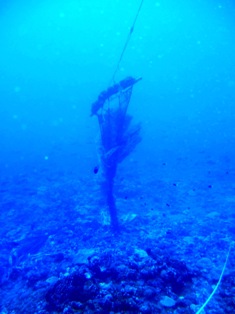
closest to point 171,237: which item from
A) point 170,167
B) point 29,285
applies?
point 29,285

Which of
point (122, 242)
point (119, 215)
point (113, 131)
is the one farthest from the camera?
point (113, 131)

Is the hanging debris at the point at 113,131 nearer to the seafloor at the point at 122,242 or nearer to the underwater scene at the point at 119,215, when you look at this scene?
the underwater scene at the point at 119,215

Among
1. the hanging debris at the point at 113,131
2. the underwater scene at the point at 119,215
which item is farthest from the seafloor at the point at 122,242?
the hanging debris at the point at 113,131

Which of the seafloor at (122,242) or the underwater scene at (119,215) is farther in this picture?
the underwater scene at (119,215)

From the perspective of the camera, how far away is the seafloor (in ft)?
14.7

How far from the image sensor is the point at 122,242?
7.39 meters

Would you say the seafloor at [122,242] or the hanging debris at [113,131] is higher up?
the hanging debris at [113,131]

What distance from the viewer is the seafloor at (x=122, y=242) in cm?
448

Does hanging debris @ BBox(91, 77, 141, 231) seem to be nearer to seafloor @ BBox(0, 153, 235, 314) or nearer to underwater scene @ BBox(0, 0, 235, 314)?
underwater scene @ BBox(0, 0, 235, 314)

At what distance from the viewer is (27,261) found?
7.07 meters

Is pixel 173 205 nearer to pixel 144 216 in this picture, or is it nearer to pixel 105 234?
pixel 144 216

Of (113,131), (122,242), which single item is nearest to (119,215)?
(122,242)

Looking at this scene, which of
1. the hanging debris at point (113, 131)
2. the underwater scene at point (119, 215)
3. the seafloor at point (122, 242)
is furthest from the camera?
the hanging debris at point (113, 131)

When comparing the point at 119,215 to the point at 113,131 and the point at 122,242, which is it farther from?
the point at 113,131
